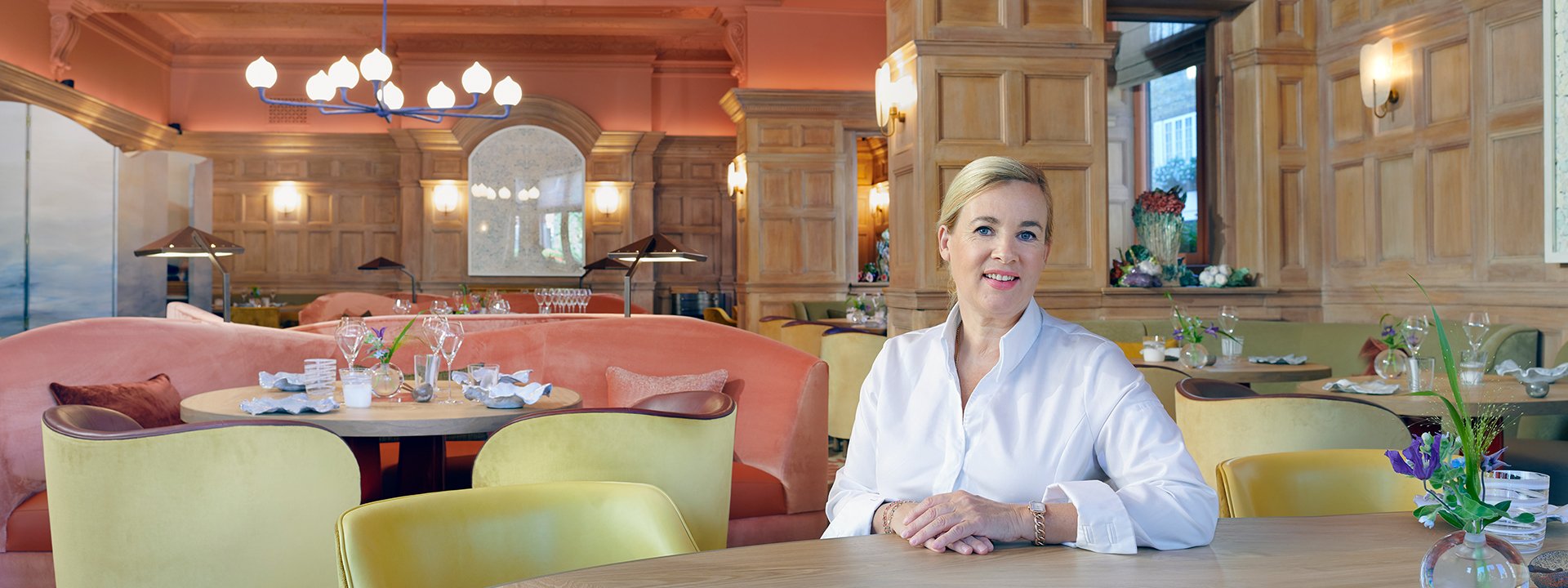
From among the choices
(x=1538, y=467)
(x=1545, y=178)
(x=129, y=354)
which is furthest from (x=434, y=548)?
(x=1545, y=178)

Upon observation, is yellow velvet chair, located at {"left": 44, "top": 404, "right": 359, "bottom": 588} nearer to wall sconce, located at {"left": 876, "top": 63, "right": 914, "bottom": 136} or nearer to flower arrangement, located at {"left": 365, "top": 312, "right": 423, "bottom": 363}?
flower arrangement, located at {"left": 365, "top": 312, "right": 423, "bottom": 363}

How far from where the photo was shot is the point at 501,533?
149 centimetres

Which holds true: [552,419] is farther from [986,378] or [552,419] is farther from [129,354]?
[129,354]

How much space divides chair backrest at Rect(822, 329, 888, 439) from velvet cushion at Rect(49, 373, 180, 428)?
11.2ft

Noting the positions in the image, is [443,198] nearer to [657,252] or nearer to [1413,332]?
[657,252]

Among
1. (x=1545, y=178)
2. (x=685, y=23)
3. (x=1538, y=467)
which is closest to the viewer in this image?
(x=1538, y=467)

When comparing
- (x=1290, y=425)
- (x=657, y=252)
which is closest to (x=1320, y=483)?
(x=1290, y=425)

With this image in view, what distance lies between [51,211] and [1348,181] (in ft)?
26.5

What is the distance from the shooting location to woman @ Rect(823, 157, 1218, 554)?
1.47 m

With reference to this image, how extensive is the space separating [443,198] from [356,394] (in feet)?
36.4

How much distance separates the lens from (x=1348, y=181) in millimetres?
6637

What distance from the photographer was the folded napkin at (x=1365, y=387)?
3.59m

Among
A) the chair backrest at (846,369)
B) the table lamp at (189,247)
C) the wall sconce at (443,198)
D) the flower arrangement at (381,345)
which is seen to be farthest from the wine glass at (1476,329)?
the wall sconce at (443,198)

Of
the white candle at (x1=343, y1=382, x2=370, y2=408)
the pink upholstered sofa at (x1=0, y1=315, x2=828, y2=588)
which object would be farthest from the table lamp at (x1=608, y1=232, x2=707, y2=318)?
the white candle at (x1=343, y1=382, x2=370, y2=408)
